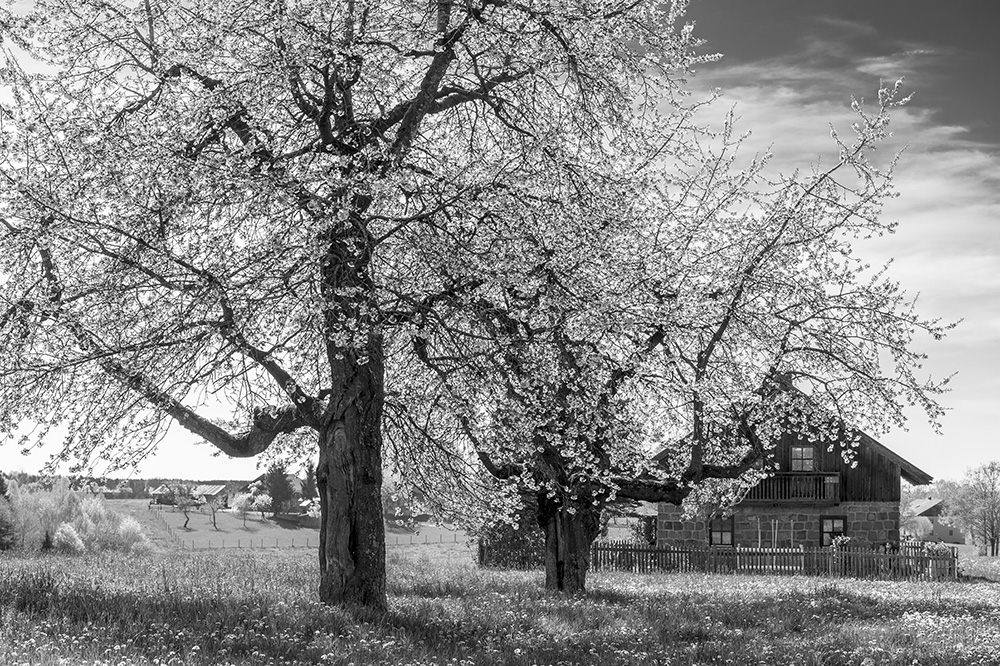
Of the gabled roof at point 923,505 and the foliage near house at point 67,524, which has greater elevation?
Result: the foliage near house at point 67,524

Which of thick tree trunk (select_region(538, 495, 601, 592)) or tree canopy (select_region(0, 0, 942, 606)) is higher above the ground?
tree canopy (select_region(0, 0, 942, 606))

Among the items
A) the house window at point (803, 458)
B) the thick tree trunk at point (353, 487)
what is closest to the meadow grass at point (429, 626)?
the thick tree trunk at point (353, 487)

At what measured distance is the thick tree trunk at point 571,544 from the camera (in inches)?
813

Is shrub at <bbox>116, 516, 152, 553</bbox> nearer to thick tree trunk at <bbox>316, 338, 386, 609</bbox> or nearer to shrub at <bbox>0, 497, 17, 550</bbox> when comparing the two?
shrub at <bbox>0, 497, 17, 550</bbox>

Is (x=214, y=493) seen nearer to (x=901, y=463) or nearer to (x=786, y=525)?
(x=786, y=525)

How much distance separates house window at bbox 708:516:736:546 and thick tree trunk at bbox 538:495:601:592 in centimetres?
2703

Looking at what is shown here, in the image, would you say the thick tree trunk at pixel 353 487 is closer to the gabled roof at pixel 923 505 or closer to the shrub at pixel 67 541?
the shrub at pixel 67 541

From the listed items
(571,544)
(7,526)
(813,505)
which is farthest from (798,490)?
(7,526)

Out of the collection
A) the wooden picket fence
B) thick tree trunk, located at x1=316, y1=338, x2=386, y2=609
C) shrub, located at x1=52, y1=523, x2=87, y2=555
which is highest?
thick tree trunk, located at x1=316, y1=338, x2=386, y2=609

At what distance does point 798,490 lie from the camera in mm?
45375

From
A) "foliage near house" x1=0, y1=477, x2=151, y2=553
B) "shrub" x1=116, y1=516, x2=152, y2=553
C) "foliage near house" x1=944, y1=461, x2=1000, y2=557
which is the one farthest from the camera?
"foliage near house" x1=944, y1=461, x2=1000, y2=557

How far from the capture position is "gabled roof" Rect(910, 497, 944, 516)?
124050 mm

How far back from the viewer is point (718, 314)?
56.4 feet

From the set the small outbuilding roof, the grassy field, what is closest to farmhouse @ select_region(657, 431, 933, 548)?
the grassy field
